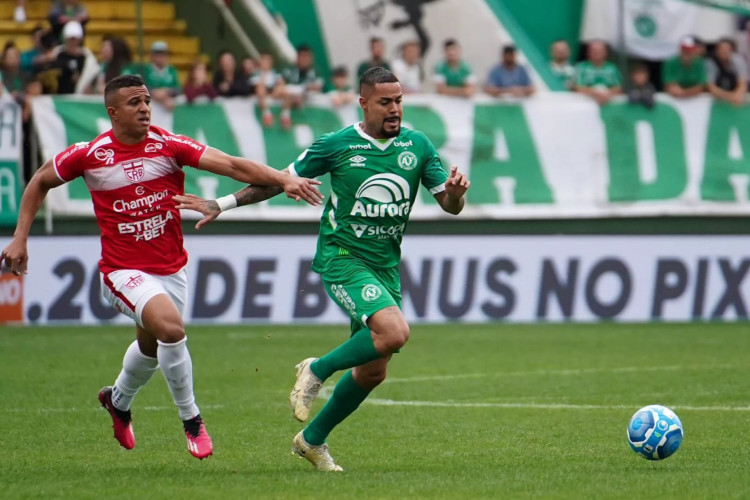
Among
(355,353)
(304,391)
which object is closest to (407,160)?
(355,353)

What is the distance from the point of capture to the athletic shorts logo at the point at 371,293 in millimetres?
8227

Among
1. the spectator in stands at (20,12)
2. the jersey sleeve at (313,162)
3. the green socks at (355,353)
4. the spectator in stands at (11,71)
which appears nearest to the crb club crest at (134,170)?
the jersey sleeve at (313,162)

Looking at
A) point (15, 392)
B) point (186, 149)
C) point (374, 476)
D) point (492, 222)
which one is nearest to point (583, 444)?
point (374, 476)

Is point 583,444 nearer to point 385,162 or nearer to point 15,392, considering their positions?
point 385,162

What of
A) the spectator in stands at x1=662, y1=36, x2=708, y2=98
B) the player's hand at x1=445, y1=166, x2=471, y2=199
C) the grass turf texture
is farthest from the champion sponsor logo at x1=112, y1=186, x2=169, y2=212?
the spectator in stands at x1=662, y1=36, x2=708, y2=98

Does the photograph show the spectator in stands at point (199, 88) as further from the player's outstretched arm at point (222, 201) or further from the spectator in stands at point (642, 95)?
the player's outstretched arm at point (222, 201)

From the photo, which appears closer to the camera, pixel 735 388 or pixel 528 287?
pixel 735 388

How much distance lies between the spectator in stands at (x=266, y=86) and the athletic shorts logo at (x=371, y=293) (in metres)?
11.2

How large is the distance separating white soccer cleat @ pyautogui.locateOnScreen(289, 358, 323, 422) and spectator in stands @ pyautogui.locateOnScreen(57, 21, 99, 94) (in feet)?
38.3

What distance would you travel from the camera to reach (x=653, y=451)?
8312 mm

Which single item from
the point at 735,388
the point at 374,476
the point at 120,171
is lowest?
the point at 735,388

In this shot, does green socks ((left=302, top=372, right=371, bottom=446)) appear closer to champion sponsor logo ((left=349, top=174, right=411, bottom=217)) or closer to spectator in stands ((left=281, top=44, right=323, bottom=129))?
champion sponsor logo ((left=349, top=174, right=411, bottom=217))

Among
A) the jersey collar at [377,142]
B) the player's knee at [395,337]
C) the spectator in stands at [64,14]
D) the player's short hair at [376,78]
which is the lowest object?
the spectator in stands at [64,14]

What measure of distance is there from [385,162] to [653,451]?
2351 mm
